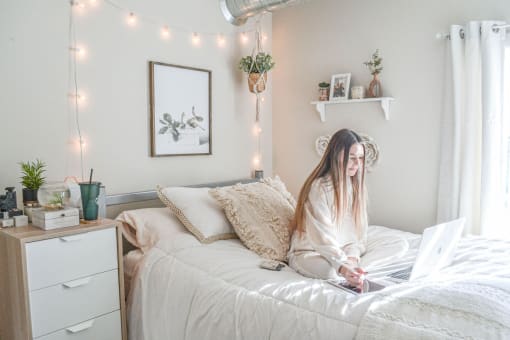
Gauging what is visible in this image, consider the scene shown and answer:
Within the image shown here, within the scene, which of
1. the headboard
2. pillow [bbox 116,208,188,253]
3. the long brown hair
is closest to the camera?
the long brown hair

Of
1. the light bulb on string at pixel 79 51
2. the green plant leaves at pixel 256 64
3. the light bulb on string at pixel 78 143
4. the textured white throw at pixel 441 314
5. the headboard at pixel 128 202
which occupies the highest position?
the green plant leaves at pixel 256 64

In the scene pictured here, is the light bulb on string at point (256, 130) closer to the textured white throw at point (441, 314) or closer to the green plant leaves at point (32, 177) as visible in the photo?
the green plant leaves at point (32, 177)

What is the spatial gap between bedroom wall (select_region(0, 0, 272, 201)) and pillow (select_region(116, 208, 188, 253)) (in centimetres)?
31

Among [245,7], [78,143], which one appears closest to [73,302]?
[78,143]

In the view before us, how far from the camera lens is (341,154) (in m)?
1.97

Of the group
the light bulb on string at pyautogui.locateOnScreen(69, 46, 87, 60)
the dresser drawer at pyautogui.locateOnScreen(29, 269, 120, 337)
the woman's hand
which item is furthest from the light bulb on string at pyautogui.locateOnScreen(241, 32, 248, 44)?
the woman's hand

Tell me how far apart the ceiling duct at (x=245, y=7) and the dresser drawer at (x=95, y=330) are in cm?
183

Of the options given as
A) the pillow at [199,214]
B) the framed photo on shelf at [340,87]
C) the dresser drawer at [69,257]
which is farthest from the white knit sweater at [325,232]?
the framed photo on shelf at [340,87]

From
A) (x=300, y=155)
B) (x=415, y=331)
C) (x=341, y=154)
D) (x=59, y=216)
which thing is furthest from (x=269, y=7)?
(x=415, y=331)

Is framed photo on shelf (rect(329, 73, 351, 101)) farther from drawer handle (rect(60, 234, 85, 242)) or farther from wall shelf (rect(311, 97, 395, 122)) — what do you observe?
drawer handle (rect(60, 234, 85, 242))

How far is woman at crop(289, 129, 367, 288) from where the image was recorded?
1.79 meters

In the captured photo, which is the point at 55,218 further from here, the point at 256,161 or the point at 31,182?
the point at 256,161

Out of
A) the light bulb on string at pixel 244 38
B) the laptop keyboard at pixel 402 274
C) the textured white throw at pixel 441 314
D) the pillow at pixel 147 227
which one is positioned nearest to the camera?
the textured white throw at pixel 441 314

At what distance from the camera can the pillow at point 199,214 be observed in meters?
2.22
